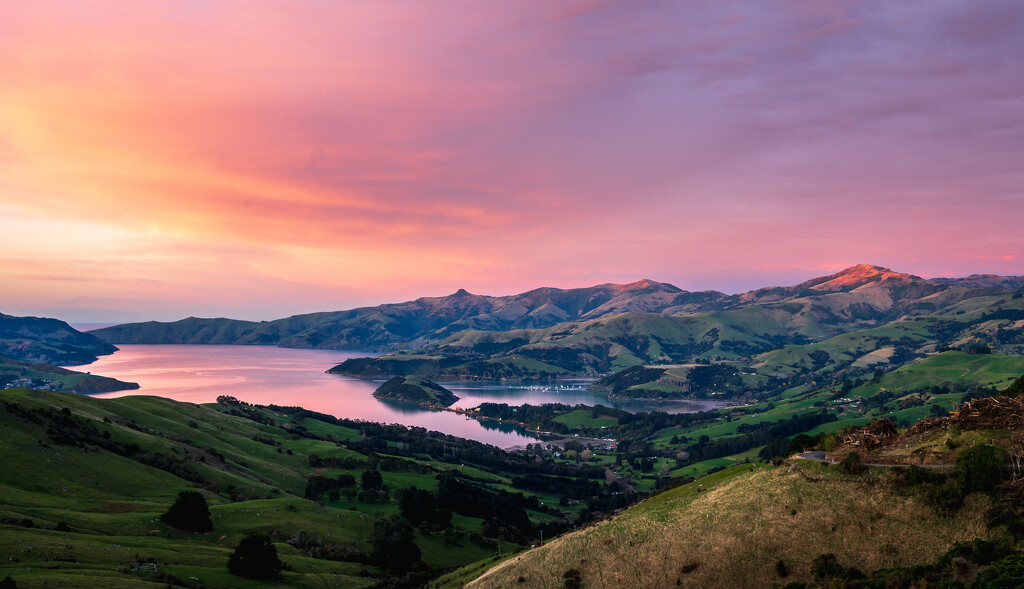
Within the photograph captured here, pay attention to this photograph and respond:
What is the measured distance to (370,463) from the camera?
169 metres

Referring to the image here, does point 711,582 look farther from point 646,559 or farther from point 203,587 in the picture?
point 203,587

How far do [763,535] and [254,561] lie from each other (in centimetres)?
4877

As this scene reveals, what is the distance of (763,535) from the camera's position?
35906 mm

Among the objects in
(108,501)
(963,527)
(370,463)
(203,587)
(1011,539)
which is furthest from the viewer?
(370,463)

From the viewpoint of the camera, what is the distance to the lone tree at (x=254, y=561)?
179 ft

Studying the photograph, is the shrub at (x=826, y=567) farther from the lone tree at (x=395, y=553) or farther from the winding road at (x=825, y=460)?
the lone tree at (x=395, y=553)

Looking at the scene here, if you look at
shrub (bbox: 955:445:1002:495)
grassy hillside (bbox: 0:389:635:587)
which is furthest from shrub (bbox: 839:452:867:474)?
grassy hillside (bbox: 0:389:635:587)

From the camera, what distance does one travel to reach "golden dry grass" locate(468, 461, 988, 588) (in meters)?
32.4

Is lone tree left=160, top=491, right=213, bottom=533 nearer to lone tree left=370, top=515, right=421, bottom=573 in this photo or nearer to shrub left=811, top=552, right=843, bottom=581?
lone tree left=370, top=515, right=421, bottom=573

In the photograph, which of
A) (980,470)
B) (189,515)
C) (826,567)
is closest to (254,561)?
(189,515)

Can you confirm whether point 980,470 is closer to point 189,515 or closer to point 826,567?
point 826,567

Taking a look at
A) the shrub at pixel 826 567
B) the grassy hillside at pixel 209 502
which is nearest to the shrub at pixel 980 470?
the shrub at pixel 826 567

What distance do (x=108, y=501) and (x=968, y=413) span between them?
96149 mm

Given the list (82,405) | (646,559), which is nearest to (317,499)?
(82,405)
